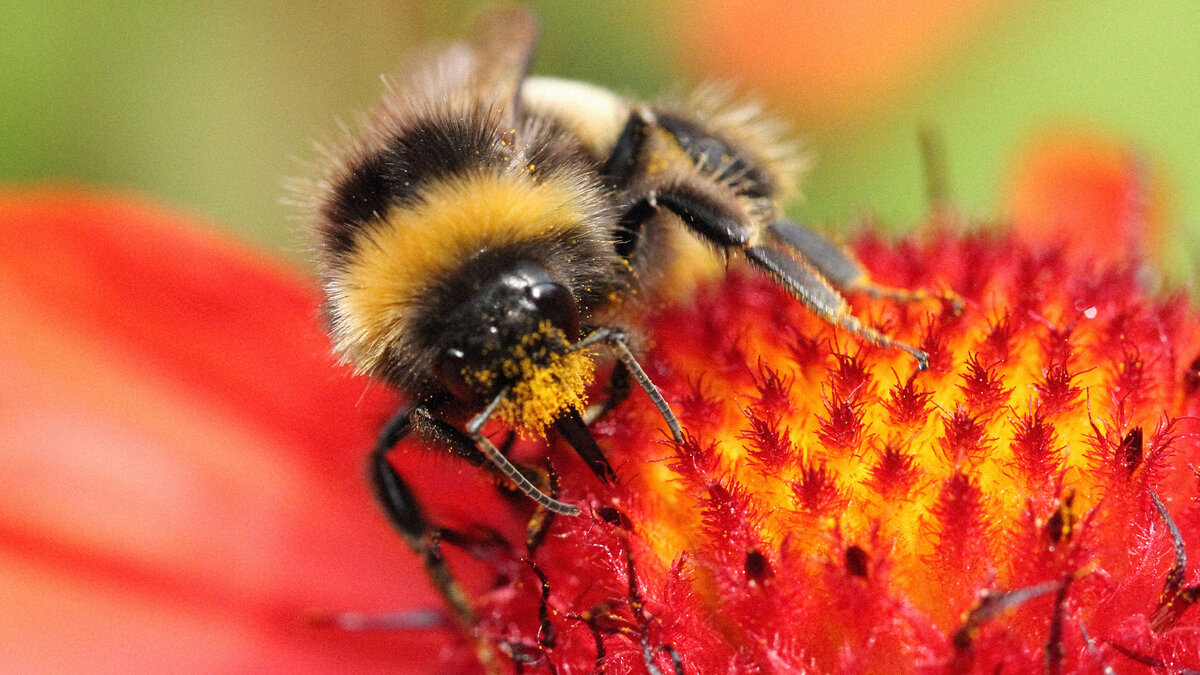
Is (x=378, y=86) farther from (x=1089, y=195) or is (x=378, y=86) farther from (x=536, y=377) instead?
(x=536, y=377)

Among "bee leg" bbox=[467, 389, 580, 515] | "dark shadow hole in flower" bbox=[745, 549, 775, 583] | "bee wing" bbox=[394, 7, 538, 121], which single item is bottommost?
"dark shadow hole in flower" bbox=[745, 549, 775, 583]

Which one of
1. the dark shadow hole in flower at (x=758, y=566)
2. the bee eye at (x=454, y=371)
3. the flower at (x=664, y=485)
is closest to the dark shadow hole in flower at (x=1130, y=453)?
the flower at (x=664, y=485)

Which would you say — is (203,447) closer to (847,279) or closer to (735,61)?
(847,279)

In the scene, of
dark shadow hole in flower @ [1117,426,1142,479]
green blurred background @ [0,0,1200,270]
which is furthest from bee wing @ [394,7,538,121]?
green blurred background @ [0,0,1200,270]

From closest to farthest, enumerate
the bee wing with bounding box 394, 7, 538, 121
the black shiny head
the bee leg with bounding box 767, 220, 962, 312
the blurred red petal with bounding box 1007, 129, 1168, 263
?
the black shiny head < the bee leg with bounding box 767, 220, 962, 312 < the bee wing with bounding box 394, 7, 538, 121 < the blurred red petal with bounding box 1007, 129, 1168, 263

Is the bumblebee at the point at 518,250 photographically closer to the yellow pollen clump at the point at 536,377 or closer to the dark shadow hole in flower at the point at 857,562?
the yellow pollen clump at the point at 536,377

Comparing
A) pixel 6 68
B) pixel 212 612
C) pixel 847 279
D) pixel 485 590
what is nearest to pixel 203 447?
pixel 212 612

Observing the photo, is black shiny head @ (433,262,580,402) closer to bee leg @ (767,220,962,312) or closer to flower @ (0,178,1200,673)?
flower @ (0,178,1200,673)
